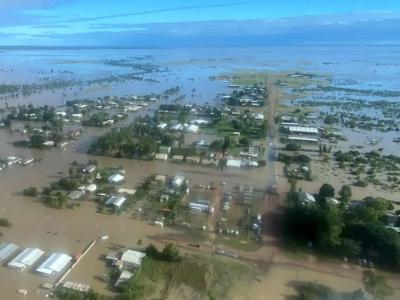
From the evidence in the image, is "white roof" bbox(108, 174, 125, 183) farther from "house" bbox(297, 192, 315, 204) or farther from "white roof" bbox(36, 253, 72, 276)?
"house" bbox(297, 192, 315, 204)

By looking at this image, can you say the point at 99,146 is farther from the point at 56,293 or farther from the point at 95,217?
the point at 56,293

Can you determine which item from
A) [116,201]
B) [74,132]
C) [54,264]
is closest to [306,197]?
[116,201]

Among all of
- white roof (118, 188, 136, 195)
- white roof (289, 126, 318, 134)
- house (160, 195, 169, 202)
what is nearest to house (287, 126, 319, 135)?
white roof (289, 126, 318, 134)

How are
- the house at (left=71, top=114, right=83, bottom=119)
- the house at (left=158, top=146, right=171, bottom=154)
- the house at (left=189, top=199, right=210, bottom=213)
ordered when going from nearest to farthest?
1. the house at (left=189, top=199, right=210, bottom=213)
2. the house at (left=158, top=146, right=171, bottom=154)
3. the house at (left=71, top=114, right=83, bottom=119)

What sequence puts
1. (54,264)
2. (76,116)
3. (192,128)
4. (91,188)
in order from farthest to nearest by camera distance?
(76,116), (192,128), (91,188), (54,264)

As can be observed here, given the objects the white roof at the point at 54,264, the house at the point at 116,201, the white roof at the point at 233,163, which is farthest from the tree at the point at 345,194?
the white roof at the point at 54,264

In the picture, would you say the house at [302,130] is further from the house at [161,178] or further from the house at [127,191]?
the house at [127,191]

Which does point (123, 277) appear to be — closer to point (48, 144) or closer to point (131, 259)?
point (131, 259)
